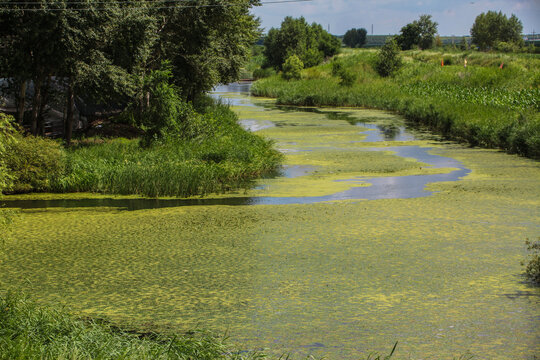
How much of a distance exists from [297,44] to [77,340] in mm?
63287

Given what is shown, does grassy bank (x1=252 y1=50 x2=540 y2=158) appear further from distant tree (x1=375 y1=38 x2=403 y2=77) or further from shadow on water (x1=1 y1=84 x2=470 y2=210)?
shadow on water (x1=1 y1=84 x2=470 y2=210)

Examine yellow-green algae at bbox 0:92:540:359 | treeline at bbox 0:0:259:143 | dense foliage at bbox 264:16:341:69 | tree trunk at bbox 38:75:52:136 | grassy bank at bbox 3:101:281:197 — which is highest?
dense foliage at bbox 264:16:341:69

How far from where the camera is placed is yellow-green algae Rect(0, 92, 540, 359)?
543 centimetres

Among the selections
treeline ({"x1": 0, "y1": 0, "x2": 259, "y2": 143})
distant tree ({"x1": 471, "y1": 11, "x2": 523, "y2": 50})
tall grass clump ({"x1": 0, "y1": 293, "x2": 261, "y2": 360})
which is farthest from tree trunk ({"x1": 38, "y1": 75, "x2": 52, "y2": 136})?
distant tree ({"x1": 471, "y1": 11, "x2": 523, "y2": 50})

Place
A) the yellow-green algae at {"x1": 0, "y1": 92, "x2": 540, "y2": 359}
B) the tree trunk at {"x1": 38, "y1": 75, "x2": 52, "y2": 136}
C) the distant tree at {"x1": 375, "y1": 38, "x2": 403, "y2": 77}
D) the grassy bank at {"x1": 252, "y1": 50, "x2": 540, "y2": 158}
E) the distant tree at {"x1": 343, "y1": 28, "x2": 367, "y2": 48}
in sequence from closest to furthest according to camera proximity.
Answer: the yellow-green algae at {"x1": 0, "y1": 92, "x2": 540, "y2": 359} < the tree trunk at {"x1": 38, "y1": 75, "x2": 52, "y2": 136} < the grassy bank at {"x1": 252, "y1": 50, "x2": 540, "y2": 158} < the distant tree at {"x1": 375, "y1": 38, "x2": 403, "y2": 77} < the distant tree at {"x1": 343, "y1": 28, "x2": 367, "y2": 48}

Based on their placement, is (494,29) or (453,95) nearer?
(453,95)

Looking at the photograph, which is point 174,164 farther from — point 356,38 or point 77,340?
point 356,38

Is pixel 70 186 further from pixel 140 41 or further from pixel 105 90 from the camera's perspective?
pixel 140 41

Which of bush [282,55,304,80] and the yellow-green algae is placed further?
bush [282,55,304,80]

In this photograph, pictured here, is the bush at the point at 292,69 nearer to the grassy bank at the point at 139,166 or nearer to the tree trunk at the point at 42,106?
the tree trunk at the point at 42,106

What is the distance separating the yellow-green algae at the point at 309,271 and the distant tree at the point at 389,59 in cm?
3329

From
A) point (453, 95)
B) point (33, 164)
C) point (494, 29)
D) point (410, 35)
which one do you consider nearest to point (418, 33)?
point (410, 35)

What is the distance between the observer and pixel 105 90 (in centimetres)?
1526

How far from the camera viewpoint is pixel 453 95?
2867cm
